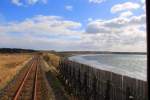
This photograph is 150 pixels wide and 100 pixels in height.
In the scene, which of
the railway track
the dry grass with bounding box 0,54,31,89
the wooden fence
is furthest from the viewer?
the dry grass with bounding box 0,54,31,89

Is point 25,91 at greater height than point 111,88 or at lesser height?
lesser

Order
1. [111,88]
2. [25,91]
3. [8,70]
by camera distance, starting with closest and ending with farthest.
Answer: [111,88] < [25,91] < [8,70]

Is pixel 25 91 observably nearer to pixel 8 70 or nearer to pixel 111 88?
pixel 111 88

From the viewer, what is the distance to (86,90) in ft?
52.2

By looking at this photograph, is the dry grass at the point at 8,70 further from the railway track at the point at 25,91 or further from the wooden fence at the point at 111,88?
the wooden fence at the point at 111,88

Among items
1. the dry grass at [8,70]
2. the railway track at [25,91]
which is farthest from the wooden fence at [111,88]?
the dry grass at [8,70]

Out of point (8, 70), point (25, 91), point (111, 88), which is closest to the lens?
point (111, 88)

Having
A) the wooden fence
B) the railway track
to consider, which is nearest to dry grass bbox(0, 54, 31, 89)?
the railway track

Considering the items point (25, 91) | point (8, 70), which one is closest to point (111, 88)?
point (25, 91)

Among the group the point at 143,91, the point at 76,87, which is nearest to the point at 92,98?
the point at 76,87

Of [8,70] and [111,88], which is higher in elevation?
[111,88]

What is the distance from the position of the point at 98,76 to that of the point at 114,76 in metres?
3.26

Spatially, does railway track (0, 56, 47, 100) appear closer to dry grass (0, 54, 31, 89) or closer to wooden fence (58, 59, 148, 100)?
dry grass (0, 54, 31, 89)

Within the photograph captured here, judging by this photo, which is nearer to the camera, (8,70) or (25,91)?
(25,91)
